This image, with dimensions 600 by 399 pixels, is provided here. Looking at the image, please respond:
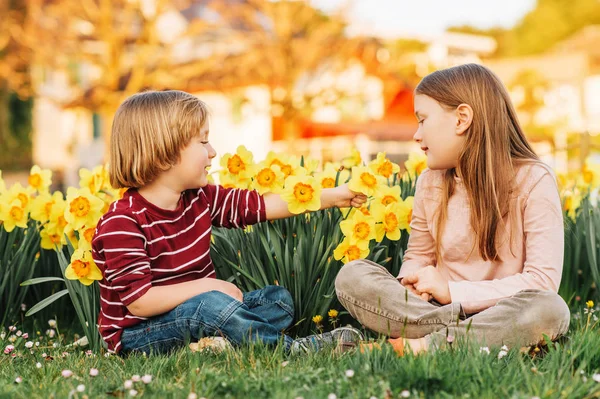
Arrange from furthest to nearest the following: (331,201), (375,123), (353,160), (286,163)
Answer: (375,123) → (353,160) → (286,163) → (331,201)

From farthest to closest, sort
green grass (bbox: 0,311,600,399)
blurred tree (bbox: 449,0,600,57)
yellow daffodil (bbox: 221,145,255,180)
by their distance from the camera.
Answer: blurred tree (bbox: 449,0,600,57)
yellow daffodil (bbox: 221,145,255,180)
green grass (bbox: 0,311,600,399)

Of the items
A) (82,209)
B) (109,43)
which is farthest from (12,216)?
(109,43)

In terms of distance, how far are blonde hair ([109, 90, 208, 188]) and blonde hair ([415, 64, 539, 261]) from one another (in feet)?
2.82

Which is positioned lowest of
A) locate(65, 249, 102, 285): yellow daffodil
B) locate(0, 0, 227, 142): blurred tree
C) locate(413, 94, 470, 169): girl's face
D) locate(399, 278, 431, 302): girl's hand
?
locate(399, 278, 431, 302): girl's hand

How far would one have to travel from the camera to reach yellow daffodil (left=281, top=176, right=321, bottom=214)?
2.59m

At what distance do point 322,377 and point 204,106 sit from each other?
3.84 ft

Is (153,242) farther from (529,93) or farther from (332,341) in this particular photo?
(529,93)

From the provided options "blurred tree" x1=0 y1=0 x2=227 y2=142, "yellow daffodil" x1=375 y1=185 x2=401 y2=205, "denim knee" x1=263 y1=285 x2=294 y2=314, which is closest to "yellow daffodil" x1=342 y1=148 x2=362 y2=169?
"yellow daffodil" x1=375 y1=185 x2=401 y2=205

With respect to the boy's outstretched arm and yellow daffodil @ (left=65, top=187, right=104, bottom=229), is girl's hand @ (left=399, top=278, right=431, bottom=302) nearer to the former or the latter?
the boy's outstretched arm

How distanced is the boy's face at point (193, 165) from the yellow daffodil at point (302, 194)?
1.01ft

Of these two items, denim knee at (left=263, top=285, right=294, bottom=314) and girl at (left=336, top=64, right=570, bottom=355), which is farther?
denim knee at (left=263, top=285, right=294, bottom=314)

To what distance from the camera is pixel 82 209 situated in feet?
8.94

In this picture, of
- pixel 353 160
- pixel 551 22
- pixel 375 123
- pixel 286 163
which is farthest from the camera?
pixel 551 22

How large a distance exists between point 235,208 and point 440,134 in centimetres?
82
